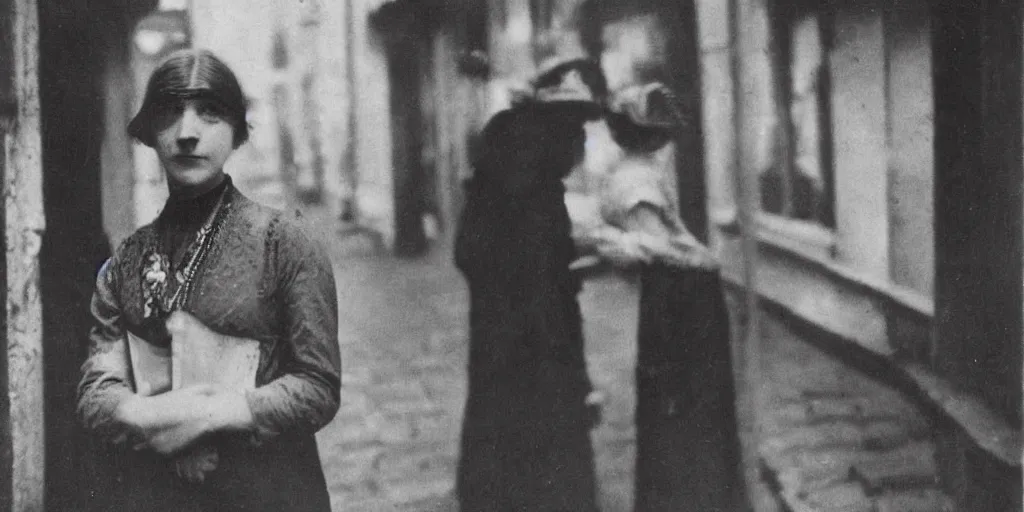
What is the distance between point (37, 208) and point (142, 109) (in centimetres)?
60

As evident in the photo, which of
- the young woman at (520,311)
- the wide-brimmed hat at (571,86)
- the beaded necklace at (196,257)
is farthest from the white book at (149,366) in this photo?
the wide-brimmed hat at (571,86)

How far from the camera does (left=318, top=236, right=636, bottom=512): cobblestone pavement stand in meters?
3.91

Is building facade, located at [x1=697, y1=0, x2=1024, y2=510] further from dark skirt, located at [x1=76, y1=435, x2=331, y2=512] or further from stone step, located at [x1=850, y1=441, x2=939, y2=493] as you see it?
dark skirt, located at [x1=76, y1=435, x2=331, y2=512]

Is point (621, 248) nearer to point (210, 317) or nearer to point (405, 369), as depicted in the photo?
point (405, 369)

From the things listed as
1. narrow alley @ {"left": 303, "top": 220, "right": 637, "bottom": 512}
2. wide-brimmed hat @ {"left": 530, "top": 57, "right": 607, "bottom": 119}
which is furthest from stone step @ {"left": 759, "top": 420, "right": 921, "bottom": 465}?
wide-brimmed hat @ {"left": 530, "top": 57, "right": 607, "bottom": 119}

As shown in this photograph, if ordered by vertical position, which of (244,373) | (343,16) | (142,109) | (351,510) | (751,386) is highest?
(343,16)

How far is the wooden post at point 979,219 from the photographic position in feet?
13.5

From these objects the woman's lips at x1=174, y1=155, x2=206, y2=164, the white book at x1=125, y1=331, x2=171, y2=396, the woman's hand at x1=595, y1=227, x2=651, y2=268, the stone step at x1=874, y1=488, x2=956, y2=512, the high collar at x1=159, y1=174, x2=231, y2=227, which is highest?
the woman's lips at x1=174, y1=155, x2=206, y2=164

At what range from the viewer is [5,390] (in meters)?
3.84

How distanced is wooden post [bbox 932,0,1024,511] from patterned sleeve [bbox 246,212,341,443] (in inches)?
88.8

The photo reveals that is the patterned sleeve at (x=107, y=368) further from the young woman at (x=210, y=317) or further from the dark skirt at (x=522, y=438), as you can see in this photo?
the dark skirt at (x=522, y=438)

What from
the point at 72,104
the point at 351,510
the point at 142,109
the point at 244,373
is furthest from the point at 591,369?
the point at 72,104

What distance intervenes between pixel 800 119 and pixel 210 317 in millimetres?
2199

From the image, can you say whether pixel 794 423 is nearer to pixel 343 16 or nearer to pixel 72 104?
pixel 343 16
